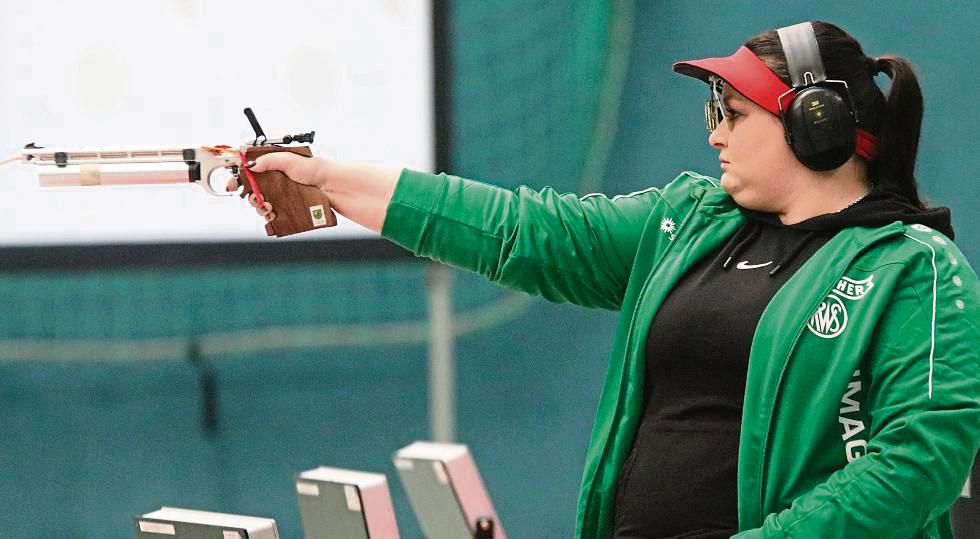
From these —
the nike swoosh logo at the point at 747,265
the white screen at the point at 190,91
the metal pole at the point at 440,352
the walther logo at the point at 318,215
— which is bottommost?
the metal pole at the point at 440,352

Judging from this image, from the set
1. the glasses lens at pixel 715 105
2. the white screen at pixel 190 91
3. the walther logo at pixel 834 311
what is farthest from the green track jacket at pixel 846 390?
the white screen at pixel 190 91

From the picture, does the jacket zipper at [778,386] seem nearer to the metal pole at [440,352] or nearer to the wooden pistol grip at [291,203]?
the wooden pistol grip at [291,203]

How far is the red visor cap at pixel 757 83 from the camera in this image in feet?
4.44

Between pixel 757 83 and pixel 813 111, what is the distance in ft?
0.27

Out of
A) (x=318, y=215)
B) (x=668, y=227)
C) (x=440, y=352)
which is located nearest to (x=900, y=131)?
(x=668, y=227)

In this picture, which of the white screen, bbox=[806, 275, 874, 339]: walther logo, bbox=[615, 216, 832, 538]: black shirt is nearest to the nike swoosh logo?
bbox=[615, 216, 832, 538]: black shirt

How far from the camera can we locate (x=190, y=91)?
8.68ft

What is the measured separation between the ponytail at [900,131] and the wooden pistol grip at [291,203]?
69 centimetres

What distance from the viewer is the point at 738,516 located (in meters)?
1.30

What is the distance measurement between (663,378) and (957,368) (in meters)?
0.33

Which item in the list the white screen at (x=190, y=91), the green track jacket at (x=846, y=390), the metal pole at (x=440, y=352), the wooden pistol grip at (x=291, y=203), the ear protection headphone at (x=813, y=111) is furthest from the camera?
the metal pole at (x=440, y=352)

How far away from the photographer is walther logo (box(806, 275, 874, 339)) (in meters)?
1.27

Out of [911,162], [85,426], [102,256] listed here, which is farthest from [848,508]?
[85,426]

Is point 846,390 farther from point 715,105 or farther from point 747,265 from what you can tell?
point 715,105
